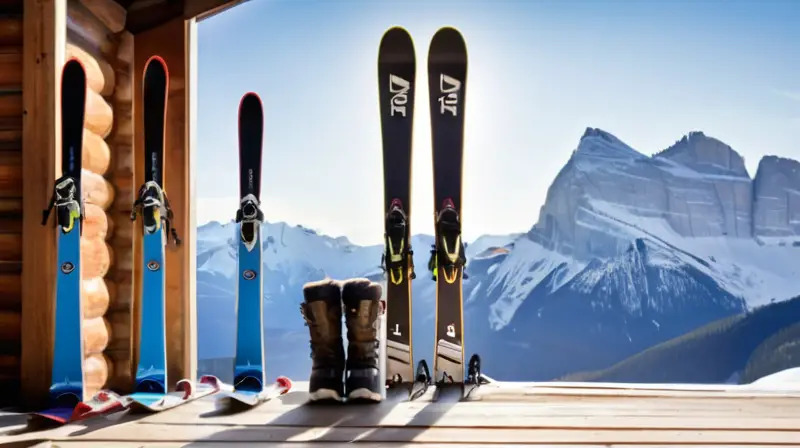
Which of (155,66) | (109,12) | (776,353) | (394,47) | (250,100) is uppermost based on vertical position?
(109,12)

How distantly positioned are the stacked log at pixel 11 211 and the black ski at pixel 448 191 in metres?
1.71

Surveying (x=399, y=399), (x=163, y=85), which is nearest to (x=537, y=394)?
(x=399, y=399)

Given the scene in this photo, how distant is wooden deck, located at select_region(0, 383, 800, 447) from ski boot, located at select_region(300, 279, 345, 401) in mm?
115

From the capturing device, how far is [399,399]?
8.39 ft

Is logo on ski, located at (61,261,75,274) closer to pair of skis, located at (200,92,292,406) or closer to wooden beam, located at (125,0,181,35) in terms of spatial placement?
pair of skis, located at (200,92,292,406)

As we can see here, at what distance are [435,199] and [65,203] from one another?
1493mm

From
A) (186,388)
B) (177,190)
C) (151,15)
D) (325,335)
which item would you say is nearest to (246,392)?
(186,388)

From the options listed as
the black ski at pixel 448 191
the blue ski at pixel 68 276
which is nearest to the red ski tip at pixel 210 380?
the blue ski at pixel 68 276

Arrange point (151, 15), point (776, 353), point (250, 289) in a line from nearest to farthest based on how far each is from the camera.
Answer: point (250, 289)
point (151, 15)
point (776, 353)

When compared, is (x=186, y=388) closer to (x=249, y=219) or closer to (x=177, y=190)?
(x=249, y=219)

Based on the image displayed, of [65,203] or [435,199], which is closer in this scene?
[65,203]

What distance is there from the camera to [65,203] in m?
2.46

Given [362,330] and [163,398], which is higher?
[362,330]

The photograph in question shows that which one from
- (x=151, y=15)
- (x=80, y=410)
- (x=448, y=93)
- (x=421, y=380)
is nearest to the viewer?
(x=80, y=410)
